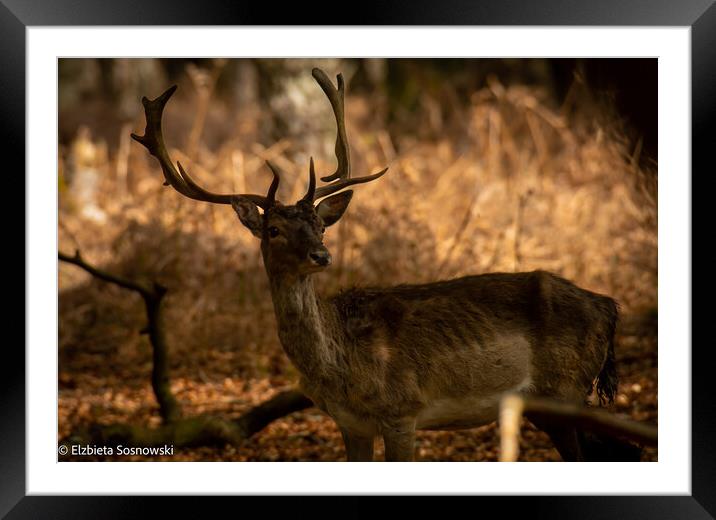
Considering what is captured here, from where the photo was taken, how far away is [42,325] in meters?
5.05

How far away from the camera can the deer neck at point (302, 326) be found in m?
5.66

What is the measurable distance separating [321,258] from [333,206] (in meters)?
0.84

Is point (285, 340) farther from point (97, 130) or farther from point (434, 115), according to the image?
point (97, 130)

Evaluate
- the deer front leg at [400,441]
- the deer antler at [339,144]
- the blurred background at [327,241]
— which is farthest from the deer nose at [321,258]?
the blurred background at [327,241]

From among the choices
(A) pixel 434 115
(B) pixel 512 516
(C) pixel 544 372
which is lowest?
(B) pixel 512 516

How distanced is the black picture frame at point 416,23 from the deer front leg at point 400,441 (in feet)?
2.41

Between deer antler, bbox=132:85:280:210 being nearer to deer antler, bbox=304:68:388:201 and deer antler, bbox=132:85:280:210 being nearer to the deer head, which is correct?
the deer head

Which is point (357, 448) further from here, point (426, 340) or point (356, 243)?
point (356, 243)

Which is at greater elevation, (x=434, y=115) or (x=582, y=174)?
(x=434, y=115)

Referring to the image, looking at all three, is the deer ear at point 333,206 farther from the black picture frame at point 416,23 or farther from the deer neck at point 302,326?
the black picture frame at point 416,23

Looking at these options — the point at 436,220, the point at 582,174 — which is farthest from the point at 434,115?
the point at 436,220

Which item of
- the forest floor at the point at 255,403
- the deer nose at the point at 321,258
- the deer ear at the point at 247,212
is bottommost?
the forest floor at the point at 255,403

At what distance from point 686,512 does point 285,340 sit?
2336 millimetres

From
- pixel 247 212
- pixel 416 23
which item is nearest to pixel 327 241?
pixel 247 212
